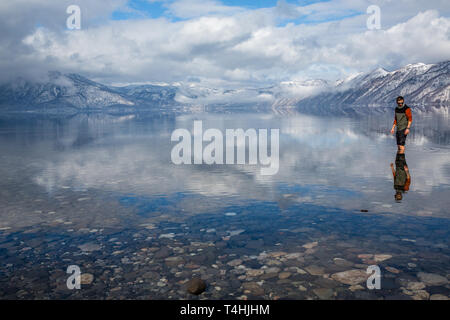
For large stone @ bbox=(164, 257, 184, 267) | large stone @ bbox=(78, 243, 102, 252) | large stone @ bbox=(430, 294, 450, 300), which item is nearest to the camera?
large stone @ bbox=(430, 294, 450, 300)

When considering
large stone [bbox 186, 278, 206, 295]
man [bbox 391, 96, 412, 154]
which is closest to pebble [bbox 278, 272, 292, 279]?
large stone [bbox 186, 278, 206, 295]

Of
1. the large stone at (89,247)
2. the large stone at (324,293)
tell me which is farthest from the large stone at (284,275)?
the large stone at (89,247)

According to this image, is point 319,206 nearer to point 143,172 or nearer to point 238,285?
point 238,285

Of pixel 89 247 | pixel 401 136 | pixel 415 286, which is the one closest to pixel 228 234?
pixel 89 247

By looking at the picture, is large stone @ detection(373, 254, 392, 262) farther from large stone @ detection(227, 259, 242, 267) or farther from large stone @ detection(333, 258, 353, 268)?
large stone @ detection(227, 259, 242, 267)
